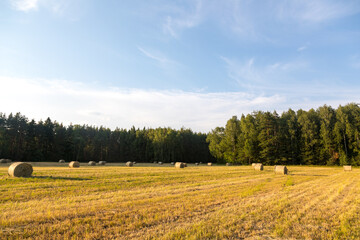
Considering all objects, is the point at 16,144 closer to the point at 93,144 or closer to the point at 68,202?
the point at 93,144

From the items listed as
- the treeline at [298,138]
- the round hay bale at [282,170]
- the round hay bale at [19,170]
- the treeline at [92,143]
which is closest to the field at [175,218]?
the round hay bale at [19,170]

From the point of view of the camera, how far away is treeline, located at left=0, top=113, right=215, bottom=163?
210 feet

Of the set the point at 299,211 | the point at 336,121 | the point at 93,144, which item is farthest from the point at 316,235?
the point at 93,144

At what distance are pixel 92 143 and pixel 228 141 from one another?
55.6 meters

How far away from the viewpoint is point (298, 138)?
64500mm

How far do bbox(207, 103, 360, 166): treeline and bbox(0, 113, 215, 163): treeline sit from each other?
21932 millimetres

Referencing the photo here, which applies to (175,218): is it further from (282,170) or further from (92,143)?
(92,143)

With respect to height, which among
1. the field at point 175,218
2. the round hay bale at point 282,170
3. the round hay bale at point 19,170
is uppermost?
the round hay bale at point 19,170

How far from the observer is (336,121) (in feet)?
192

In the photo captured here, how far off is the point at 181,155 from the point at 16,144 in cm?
5883

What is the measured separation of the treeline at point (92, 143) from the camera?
210 feet

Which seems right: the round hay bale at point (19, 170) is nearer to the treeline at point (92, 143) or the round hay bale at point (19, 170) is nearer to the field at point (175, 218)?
the field at point (175, 218)

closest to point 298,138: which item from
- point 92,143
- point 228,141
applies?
point 228,141

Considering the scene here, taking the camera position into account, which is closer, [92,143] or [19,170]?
[19,170]
